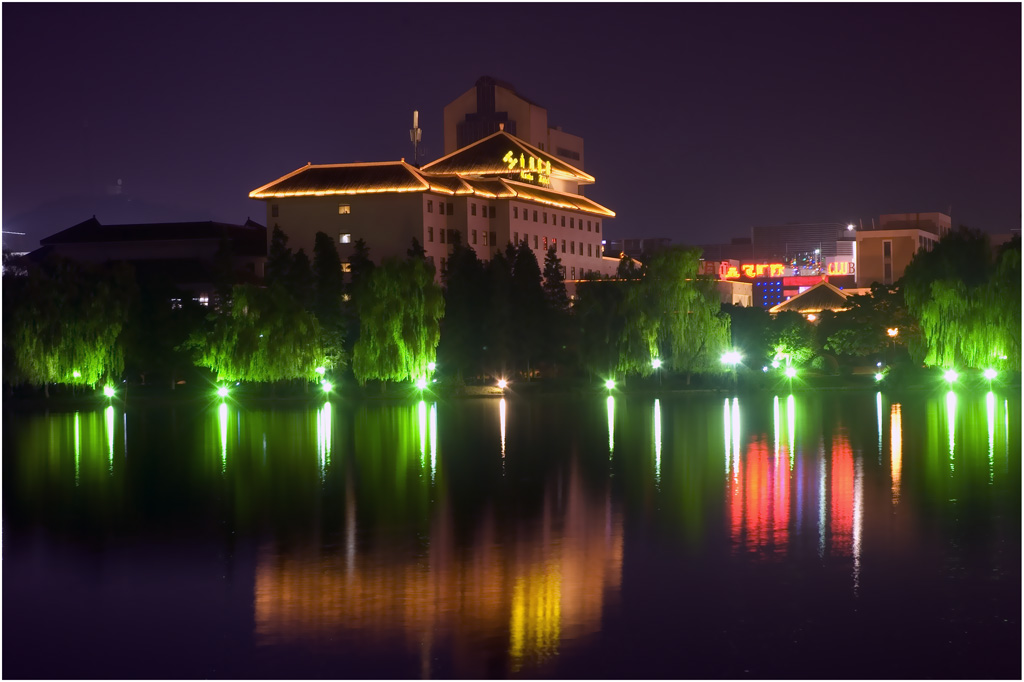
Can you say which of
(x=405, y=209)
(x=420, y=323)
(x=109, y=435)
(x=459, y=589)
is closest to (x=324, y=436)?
(x=109, y=435)

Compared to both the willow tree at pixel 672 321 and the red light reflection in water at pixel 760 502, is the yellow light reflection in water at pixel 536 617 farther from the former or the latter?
the willow tree at pixel 672 321

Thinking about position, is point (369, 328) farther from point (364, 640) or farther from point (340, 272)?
point (364, 640)

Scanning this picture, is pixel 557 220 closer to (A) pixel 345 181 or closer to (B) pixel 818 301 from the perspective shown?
(A) pixel 345 181

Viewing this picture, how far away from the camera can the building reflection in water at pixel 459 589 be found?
12.3m

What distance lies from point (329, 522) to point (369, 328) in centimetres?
3511

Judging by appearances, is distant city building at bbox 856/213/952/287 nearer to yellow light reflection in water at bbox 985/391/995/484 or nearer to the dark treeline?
the dark treeline

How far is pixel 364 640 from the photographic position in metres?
12.3

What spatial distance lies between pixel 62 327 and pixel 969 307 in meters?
38.8

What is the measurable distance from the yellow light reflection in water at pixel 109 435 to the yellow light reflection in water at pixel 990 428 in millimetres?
18150

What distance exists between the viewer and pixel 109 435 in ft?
120

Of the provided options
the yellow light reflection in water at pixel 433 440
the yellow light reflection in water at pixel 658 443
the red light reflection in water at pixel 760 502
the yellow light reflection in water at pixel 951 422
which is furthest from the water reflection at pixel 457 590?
the yellow light reflection in water at pixel 951 422

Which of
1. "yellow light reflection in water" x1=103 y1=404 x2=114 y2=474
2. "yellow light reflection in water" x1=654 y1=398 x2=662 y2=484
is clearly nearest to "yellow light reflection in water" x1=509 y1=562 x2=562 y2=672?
"yellow light reflection in water" x1=654 y1=398 x2=662 y2=484

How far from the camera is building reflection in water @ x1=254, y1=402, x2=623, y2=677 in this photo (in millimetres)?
12336

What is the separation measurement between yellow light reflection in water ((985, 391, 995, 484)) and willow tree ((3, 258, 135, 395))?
1392 inches
